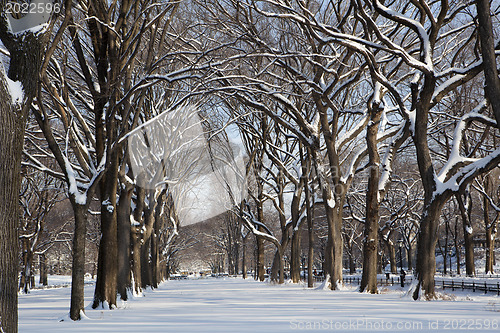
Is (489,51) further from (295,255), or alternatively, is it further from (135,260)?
(295,255)

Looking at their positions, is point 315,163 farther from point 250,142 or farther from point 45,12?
point 45,12

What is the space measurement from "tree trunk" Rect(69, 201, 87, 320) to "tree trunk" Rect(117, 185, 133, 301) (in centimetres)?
571

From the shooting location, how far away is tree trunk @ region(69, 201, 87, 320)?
1172 cm

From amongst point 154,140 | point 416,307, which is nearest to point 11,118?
point 416,307

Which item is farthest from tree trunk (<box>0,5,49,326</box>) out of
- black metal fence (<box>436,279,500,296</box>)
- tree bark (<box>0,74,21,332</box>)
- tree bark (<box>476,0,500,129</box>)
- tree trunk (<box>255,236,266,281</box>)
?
tree trunk (<box>255,236,266,281</box>)

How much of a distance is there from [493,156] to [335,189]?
8177mm

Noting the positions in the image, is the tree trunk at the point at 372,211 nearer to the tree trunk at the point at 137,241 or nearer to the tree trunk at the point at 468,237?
the tree trunk at the point at 137,241

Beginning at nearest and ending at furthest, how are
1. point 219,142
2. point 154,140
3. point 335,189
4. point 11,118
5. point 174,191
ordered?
point 11,118 < point 335,189 < point 154,140 < point 219,142 < point 174,191

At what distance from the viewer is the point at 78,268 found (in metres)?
11.9

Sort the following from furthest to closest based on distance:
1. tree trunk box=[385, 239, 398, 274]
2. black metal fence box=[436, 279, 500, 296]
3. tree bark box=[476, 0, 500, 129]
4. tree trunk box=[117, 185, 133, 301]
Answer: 1. tree trunk box=[385, 239, 398, 274]
2. black metal fence box=[436, 279, 500, 296]
3. tree trunk box=[117, 185, 133, 301]
4. tree bark box=[476, 0, 500, 129]

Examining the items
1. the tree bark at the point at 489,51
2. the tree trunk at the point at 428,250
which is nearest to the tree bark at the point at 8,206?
the tree bark at the point at 489,51

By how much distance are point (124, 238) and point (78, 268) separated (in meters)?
7.15

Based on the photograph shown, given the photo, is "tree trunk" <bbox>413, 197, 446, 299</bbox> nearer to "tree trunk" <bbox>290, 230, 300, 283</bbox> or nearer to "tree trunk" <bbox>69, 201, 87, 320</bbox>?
"tree trunk" <bbox>69, 201, 87, 320</bbox>

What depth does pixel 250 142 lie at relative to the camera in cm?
3262
